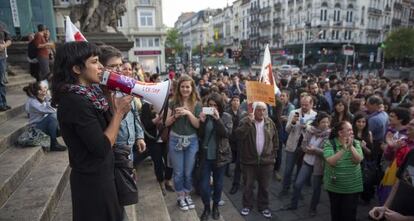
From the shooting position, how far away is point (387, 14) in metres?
53.8

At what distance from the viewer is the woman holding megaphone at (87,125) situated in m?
1.64

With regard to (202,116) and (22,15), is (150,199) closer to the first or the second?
(202,116)

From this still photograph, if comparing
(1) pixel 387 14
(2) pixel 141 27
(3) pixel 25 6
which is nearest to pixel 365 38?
(1) pixel 387 14

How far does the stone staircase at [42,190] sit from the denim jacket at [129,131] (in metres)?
0.92

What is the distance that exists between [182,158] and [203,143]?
1.16 ft

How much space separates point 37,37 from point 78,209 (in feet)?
23.1

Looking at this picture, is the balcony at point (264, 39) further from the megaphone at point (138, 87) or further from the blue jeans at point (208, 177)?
the megaphone at point (138, 87)

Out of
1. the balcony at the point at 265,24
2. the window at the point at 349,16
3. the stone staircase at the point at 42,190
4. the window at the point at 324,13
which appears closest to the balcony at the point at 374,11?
the window at the point at 349,16

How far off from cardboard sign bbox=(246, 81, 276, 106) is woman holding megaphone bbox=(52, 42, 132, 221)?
9.33 ft

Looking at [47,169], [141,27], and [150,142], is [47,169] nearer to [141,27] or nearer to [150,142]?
[150,142]

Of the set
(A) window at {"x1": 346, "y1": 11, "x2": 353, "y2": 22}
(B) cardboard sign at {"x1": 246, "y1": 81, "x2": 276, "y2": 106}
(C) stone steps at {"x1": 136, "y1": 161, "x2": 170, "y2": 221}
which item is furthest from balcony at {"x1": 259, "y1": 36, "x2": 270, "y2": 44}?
(C) stone steps at {"x1": 136, "y1": 161, "x2": 170, "y2": 221}

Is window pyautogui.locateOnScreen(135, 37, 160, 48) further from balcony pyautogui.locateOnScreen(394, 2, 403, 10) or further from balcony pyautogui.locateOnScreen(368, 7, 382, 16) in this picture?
balcony pyautogui.locateOnScreen(394, 2, 403, 10)

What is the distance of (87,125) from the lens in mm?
1628

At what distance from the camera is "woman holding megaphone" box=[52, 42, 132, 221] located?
1.64 metres
